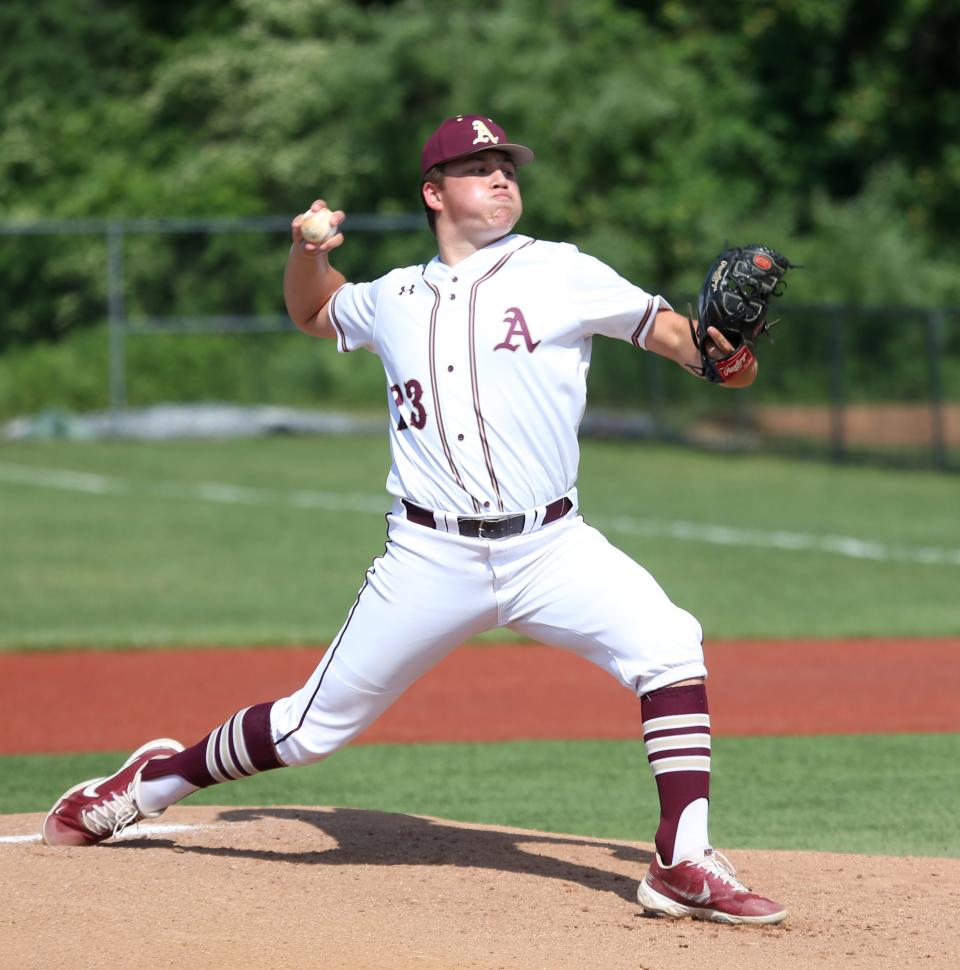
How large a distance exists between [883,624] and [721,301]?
21.5 ft

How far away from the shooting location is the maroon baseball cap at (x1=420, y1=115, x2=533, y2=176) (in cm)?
493

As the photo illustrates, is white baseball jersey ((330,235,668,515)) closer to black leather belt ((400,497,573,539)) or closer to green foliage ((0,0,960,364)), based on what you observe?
black leather belt ((400,497,573,539))

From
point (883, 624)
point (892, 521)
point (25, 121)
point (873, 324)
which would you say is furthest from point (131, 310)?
point (883, 624)

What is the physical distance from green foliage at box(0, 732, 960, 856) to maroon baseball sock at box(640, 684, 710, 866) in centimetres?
124

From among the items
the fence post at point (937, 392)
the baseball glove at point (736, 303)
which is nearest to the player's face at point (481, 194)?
the baseball glove at point (736, 303)

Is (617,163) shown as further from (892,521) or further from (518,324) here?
(518,324)

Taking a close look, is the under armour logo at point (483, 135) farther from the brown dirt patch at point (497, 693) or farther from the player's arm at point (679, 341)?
the brown dirt patch at point (497, 693)

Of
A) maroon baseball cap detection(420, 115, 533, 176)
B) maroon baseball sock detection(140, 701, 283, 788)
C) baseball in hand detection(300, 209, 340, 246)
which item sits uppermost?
maroon baseball cap detection(420, 115, 533, 176)

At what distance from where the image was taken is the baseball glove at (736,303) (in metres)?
4.67

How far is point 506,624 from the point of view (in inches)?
194

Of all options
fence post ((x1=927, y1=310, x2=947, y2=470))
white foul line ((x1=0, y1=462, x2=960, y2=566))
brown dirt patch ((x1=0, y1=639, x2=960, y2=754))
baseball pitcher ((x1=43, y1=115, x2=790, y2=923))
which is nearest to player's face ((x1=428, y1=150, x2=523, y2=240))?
baseball pitcher ((x1=43, y1=115, x2=790, y2=923))

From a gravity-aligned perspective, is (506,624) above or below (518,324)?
below

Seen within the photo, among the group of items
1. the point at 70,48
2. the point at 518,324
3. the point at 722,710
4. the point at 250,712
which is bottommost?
the point at 722,710

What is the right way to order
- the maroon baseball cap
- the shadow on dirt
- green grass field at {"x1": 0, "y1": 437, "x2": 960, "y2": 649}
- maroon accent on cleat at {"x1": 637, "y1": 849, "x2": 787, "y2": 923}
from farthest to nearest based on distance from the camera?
green grass field at {"x1": 0, "y1": 437, "x2": 960, "y2": 649}
the shadow on dirt
the maroon baseball cap
maroon accent on cleat at {"x1": 637, "y1": 849, "x2": 787, "y2": 923}
